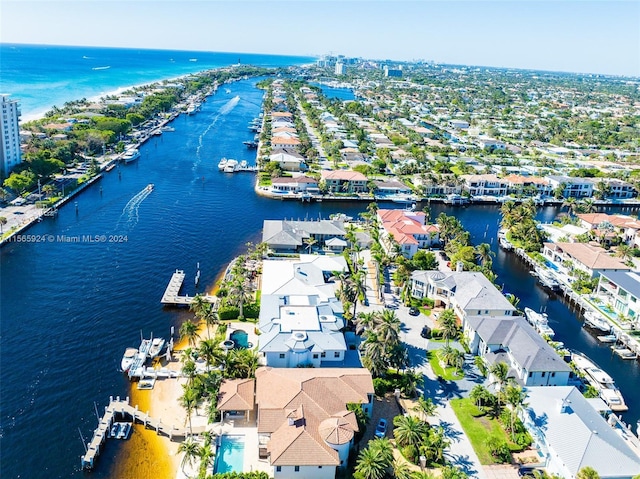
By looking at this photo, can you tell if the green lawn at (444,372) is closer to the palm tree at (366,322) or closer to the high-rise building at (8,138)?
the palm tree at (366,322)

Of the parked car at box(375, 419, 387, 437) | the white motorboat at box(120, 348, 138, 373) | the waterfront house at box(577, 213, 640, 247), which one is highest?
the waterfront house at box(577, 213, 640, 247)

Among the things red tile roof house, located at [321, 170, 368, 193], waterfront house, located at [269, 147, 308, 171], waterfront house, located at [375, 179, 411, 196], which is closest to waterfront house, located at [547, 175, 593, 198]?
waterfront house, located at [375, 179, 411, 196]

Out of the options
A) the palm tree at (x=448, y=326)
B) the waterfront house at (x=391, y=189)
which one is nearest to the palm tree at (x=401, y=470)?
the palm tree at (x=448, y=326)

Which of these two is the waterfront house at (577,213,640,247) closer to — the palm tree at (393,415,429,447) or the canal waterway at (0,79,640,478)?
the canal waterway at (0,79,640,478)

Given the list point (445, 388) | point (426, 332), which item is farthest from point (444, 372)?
point (426, 332)

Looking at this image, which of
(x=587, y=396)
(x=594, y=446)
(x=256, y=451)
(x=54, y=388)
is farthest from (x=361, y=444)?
(x=54, y=388)

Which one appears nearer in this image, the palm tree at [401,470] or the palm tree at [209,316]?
the palm tree at [401,470]

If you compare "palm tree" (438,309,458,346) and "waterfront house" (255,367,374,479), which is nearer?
"waterfront house" (255,367,374,479)

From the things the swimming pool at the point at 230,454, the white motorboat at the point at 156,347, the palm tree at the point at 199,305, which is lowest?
the swimming pool at the point at 230,454
